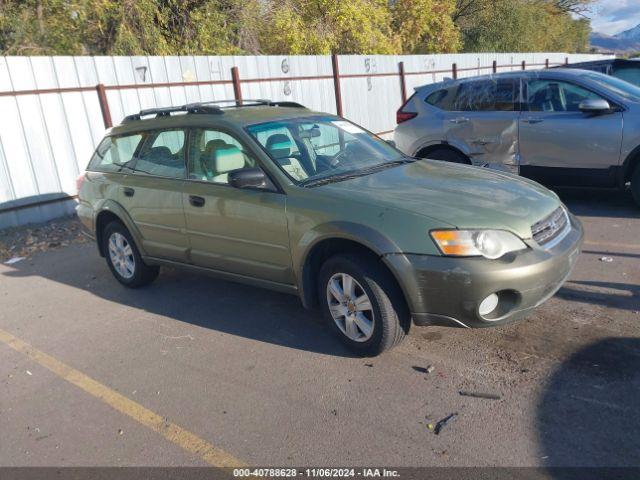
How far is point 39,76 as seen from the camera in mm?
8039

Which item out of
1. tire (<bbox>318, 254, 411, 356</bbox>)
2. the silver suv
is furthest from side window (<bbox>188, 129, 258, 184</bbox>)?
the silver suv

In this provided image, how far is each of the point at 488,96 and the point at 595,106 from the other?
4.85 ft

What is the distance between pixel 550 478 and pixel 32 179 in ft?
26.3

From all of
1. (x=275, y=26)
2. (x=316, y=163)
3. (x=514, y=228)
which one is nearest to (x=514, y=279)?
(x=514, y=228)

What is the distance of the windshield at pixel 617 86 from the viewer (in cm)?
634

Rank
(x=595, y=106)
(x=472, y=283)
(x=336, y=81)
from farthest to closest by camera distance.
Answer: (x=336, y=81), (x=595, y=106), (x=472, y=283)

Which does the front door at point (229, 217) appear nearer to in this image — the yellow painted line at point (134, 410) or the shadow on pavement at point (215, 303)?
the shadow on pavement at point (215, 303)


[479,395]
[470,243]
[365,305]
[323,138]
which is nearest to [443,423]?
[479,395]

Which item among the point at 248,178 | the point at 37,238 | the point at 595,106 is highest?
the point at 248,178

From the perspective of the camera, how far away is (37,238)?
770 cm

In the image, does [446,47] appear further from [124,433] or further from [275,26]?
[124,433]

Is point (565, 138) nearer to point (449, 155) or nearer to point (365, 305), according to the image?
point (449, 155)

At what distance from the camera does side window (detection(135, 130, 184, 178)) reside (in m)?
4.74

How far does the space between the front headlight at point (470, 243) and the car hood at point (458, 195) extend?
0.06m
